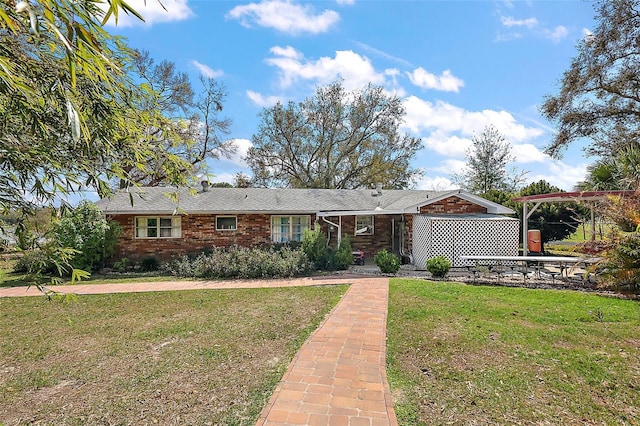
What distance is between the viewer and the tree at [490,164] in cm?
3206

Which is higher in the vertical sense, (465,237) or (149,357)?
(465,237)

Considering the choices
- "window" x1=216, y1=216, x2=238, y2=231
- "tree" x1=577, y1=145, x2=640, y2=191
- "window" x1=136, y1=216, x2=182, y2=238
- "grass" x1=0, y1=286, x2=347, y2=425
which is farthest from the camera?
"window" x1=216, y1=216, x2=238, y2=231

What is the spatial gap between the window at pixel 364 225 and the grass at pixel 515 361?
9566 millimetres

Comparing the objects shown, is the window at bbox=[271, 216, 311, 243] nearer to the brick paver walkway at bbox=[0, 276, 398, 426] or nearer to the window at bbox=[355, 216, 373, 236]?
the window at bbox=[355, 216, 373, 236]

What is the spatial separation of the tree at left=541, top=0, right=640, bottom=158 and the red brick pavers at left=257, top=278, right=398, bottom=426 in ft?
62.1

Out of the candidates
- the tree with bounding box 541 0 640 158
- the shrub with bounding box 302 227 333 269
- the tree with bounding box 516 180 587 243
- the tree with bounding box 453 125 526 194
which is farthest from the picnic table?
the tree with bounding box 453 125 526 194

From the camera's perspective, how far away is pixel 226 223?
55.8ft

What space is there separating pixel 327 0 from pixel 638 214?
801 centimetres

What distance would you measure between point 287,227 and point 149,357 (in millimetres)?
12259

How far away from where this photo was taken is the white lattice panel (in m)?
14.0

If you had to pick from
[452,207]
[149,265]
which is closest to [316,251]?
[452,207]

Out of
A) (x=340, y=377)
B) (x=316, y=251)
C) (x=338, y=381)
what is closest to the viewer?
(x=338, y=381)

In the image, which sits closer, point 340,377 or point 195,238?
point 340,377

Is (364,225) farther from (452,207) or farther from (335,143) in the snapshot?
(335,143)
